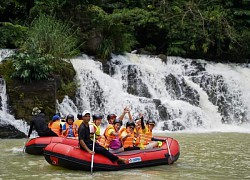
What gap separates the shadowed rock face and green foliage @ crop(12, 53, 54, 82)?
173cm

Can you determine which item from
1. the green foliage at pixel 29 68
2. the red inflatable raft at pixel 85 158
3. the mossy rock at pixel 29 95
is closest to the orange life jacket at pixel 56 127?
the red inflatable raft at pixel 85 158

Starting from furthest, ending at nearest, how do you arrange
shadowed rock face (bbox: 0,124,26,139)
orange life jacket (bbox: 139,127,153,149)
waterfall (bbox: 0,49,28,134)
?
1. waterfall (bbox: 0,49,28,134)
2. shadowed rock face (bbox: 0,124,26,139)
3. orange life jacket (bbox: 139,127,153,149)

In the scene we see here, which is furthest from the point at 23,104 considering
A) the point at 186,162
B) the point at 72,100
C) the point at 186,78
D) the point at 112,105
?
the point at 186,78

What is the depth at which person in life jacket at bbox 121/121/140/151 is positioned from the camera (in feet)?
28.7

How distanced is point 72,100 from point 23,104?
2.12m

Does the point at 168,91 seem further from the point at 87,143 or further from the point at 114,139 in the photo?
the point at 87,143

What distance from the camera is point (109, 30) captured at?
2048 cm

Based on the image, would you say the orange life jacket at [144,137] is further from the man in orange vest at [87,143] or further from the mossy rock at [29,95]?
the mossy rock at [29,95]

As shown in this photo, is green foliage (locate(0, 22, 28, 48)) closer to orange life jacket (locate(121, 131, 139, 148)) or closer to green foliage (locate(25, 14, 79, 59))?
green foliage (locate(25, 14, 79, 59))

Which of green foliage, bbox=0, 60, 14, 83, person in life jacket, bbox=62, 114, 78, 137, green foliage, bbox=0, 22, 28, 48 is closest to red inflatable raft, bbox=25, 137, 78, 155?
person in life jacket, bbox=62, 114, 78, 137

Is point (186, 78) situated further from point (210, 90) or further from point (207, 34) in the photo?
point (207, 34)

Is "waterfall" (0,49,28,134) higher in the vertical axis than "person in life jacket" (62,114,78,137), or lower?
higher

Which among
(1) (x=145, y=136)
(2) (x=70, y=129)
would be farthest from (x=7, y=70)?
(1) (x=145, y=136)

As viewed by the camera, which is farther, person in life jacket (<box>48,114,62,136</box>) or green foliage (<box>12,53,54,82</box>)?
green foliage (<box>12,53,54,82</box>)
